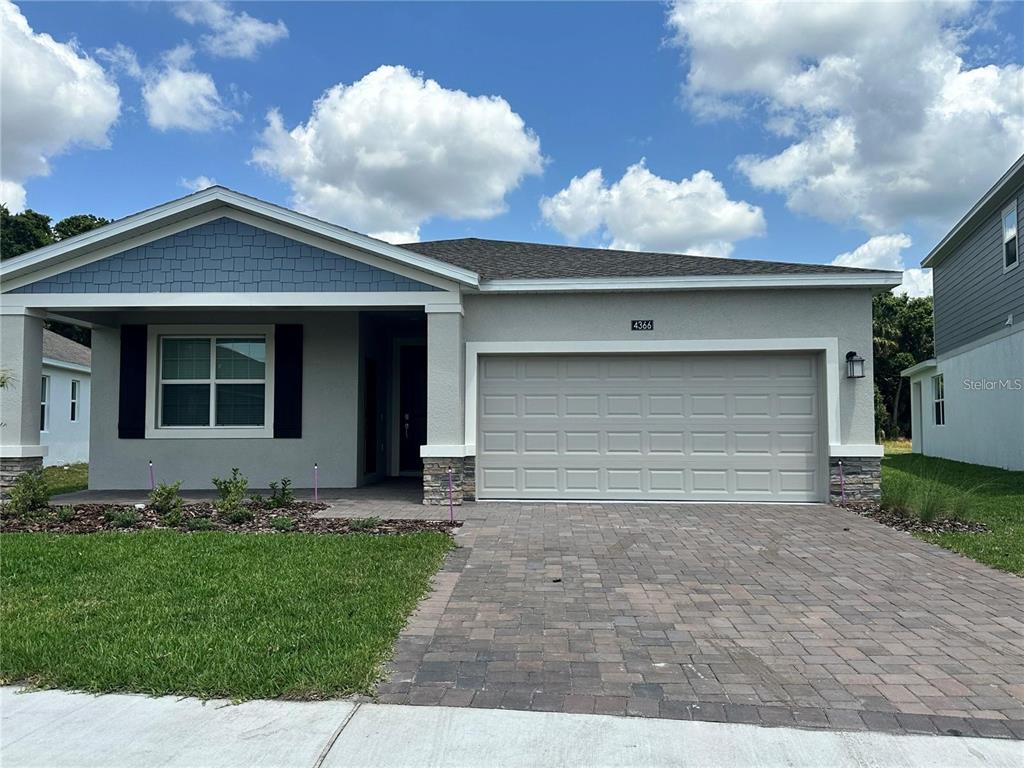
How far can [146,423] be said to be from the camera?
11.6 m

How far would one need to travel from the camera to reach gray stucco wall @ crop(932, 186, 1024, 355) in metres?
15.1

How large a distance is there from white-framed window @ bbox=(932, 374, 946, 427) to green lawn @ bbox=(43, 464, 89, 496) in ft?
72.2

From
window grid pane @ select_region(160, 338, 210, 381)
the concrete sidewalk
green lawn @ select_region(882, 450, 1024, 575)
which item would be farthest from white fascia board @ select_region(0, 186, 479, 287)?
the concrete sidewalk

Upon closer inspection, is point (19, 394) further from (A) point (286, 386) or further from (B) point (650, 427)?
(B) point (650, 427)

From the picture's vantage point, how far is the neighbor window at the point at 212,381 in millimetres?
11703

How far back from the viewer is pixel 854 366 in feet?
32.1

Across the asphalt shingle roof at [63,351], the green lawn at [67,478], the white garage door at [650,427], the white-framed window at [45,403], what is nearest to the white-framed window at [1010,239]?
the white garage door at [650,427]

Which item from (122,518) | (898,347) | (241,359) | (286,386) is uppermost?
(898,347)

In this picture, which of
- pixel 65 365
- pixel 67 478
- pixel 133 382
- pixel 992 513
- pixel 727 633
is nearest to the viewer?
pixel 727 633

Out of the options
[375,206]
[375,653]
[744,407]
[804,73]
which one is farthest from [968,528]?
[375,206]

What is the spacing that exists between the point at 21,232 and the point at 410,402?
98.2 feet

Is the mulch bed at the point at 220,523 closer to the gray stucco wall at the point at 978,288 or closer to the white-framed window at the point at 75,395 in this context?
the white-framed window at the point at 75,395

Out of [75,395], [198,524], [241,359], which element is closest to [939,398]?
[241,359]

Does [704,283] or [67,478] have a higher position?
[704,283]
